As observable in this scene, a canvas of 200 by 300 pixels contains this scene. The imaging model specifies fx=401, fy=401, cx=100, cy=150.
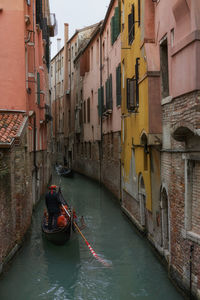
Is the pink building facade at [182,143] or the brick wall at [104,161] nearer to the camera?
the pink building facade at [182,143]

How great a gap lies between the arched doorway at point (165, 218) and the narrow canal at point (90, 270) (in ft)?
1.91

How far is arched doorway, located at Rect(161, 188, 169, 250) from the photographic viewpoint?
8.73 metres

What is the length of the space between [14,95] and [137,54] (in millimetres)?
3928

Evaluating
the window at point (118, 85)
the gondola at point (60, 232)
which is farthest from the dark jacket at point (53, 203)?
the window at point (118, 85)

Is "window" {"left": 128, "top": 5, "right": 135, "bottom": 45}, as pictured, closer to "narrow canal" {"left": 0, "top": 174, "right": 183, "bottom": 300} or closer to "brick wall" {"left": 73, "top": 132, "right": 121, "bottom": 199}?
"brick wall" {"left": 73, "top": 132, "right": 121, "bottom": 199}

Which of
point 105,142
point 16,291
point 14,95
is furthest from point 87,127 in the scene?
point 16,291

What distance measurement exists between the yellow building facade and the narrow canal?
2.81 feet

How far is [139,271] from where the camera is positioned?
889 centimetres

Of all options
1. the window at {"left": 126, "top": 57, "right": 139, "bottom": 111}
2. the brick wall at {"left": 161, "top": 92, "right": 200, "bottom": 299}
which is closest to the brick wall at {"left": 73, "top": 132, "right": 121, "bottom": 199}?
the window at {"left": 126, "top": 57, "right": 139, "bottom": 111}

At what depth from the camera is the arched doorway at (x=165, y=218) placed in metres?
8.73

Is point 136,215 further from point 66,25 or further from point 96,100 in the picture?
point 66,25

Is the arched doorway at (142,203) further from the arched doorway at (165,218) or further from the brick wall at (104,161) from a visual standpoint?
the brick wall at (104,161)

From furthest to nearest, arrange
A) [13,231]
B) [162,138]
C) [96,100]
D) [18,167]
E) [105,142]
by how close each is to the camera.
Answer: [96,100] → [105,142] → [18,167] → [13,231] → [162,138]

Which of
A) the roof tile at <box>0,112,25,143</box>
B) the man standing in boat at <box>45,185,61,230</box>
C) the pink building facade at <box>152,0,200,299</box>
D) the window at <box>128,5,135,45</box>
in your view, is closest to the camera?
the pink building facade at <box>152,0,200,299</box>
